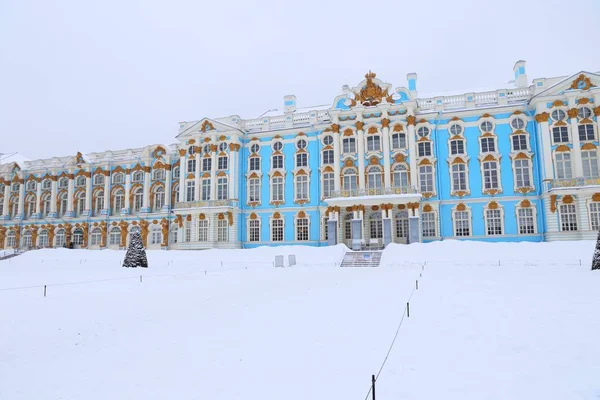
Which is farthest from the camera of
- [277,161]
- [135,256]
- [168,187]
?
[168,187]

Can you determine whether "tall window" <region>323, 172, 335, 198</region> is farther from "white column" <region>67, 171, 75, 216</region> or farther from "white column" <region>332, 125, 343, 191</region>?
"white column" <region>67, 171, 75, 216</region>

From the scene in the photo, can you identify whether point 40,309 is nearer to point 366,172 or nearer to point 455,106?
point 366,172

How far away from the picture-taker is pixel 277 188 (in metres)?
40.1

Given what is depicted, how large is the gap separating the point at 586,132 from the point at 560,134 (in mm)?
1758

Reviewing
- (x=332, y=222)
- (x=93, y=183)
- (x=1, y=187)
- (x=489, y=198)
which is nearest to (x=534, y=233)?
(x=489, y=198)

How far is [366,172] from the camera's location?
36844mm

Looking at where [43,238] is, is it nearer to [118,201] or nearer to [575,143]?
[118,201]

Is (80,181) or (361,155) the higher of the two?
(80,181)

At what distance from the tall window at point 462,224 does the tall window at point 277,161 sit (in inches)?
645

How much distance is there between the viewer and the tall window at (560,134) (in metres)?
32.7

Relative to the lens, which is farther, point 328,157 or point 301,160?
point 301,160

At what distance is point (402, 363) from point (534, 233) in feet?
103

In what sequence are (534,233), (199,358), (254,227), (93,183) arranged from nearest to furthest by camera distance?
(199,358), (534,233), (254,227), (93,183)

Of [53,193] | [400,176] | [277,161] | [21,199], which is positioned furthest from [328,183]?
[21,199]
